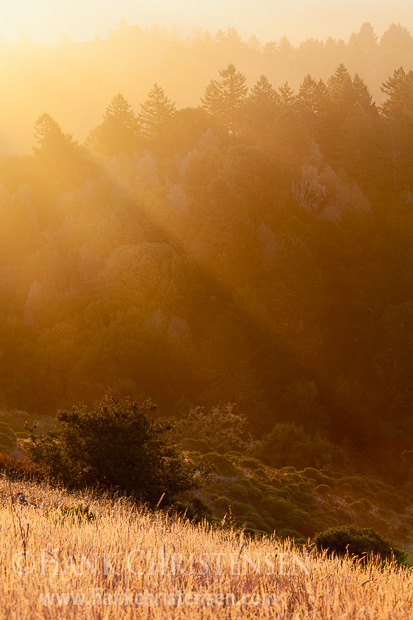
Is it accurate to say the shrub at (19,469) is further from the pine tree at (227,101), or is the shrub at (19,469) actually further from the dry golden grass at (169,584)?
the pine tree at (227,101)

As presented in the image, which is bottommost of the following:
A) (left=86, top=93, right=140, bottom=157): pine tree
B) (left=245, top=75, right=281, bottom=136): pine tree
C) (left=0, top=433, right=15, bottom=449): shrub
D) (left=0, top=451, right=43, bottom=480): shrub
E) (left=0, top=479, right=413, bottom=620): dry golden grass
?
(left=0, top=433, right=15, bottom=449): shrub

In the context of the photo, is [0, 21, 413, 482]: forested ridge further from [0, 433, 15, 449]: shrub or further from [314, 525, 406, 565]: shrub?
[314, 525, 406, 565]: shrub

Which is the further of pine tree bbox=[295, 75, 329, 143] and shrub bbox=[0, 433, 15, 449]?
pine tree bbox=[295, 75, 329, 143]

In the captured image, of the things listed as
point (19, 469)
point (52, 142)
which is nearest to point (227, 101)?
point (52, 142)

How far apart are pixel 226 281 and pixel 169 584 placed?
33.3 metres

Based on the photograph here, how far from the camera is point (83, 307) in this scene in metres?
36.9

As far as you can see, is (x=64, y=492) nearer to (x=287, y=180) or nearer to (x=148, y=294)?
(x=148, y=294)

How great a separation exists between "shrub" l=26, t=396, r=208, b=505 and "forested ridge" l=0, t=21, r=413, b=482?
1499cm

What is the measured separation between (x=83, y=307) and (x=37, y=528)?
3179 centimetres

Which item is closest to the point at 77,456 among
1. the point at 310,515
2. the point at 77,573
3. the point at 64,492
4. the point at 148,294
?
the point at 64,492

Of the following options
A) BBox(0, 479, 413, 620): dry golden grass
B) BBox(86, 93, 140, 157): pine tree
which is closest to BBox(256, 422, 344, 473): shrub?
BBox(0, 479, 413, 620): dry golden grass

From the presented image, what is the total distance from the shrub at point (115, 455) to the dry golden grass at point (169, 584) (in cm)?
906

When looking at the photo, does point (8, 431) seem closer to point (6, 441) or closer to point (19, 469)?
point (6, 441)

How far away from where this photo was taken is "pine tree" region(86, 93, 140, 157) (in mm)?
52250
